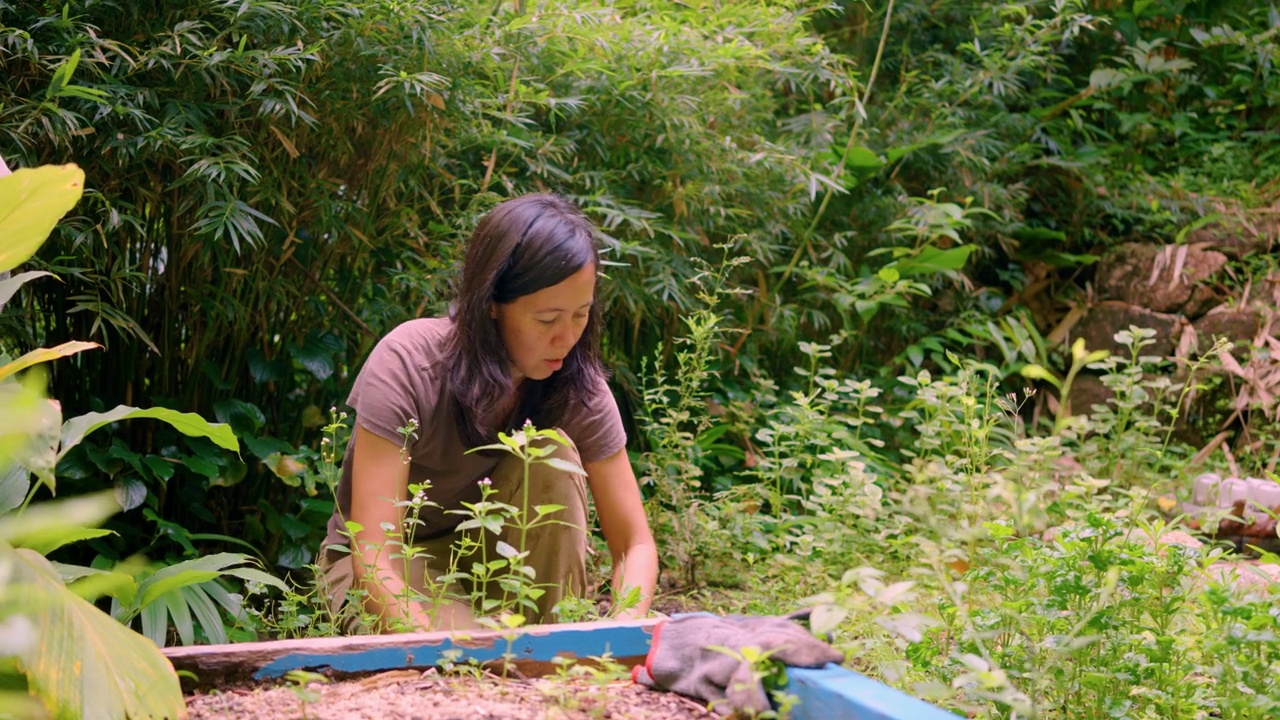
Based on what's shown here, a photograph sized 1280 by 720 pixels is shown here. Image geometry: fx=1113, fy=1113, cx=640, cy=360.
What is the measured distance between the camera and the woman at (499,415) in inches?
82.3

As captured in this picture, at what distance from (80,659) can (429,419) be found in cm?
110

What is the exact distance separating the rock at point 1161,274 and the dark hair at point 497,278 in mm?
3880

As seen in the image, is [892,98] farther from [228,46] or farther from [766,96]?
[228,46]

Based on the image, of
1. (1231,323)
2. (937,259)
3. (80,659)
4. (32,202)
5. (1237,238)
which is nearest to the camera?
(80,659)

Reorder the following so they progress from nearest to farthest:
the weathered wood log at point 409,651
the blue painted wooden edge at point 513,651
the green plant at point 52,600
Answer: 1. the green plant at point 52,600
2. the blue painted wooden edge at point 513,651
3. the weathered wood log at point 409,651

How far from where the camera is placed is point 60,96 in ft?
8.07

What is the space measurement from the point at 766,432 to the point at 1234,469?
7.21ft

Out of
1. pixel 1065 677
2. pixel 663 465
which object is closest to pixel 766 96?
pixel 663 465

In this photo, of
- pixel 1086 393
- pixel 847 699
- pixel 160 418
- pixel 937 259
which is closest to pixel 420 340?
pixel 160 418

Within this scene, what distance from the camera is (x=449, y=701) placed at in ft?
4.41

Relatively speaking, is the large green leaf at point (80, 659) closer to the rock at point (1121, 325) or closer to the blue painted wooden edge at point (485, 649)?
the blue painted wooden edge at point (485, 649)

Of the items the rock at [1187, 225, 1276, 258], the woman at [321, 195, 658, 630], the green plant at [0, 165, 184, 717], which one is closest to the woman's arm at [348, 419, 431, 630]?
the woman at [321, 195, 658, 630]

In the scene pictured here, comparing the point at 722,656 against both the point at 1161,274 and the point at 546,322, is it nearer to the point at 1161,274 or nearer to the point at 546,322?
the point at 546,322

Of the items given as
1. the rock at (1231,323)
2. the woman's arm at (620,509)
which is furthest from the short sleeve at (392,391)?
the rock at (1231,323)
